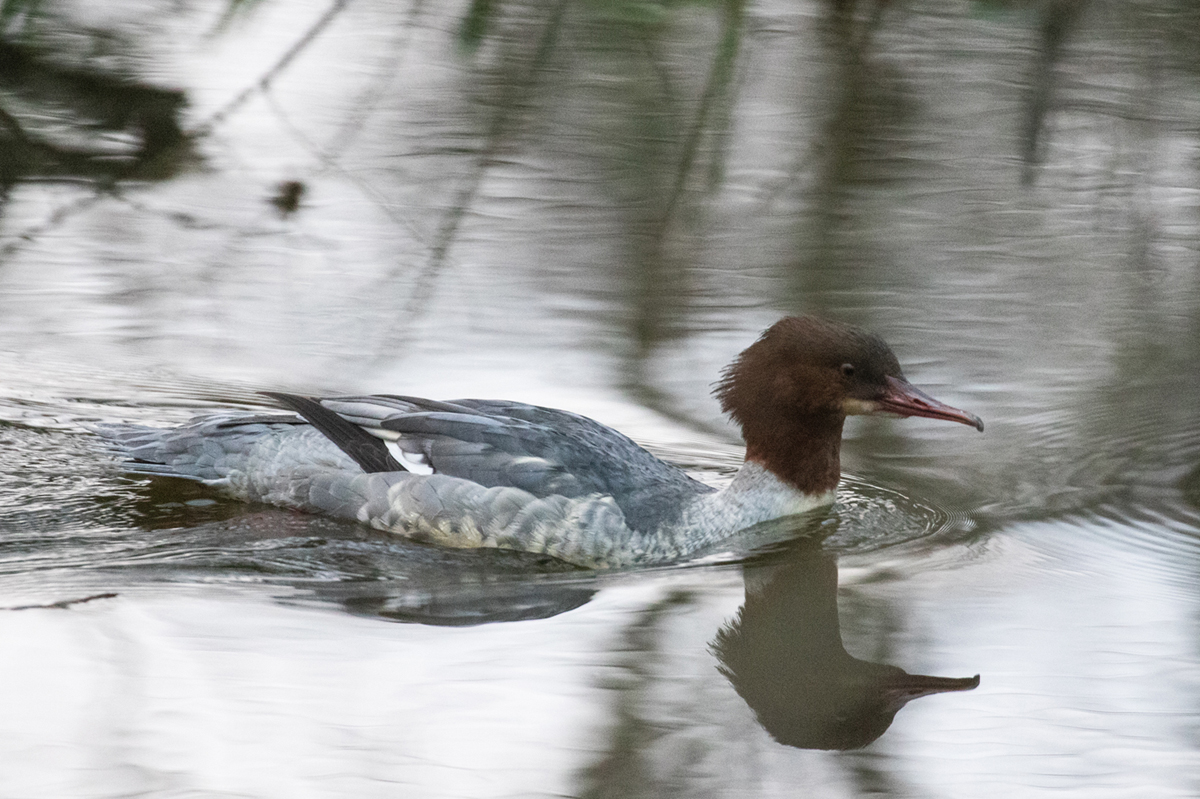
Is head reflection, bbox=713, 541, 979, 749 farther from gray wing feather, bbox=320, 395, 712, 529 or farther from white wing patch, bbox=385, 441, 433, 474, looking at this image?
white wing patch, bbox=385, 441, 433, 474

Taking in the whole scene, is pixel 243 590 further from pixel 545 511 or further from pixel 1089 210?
pixel 1089 210

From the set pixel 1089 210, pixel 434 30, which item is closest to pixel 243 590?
pixel 1089 210

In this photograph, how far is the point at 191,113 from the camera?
934 centimetres

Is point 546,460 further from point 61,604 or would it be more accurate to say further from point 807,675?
point 61,604

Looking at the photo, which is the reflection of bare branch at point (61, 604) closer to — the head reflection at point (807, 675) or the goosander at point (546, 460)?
the goosander at point (546, 460)

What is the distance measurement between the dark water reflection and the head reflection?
Answer: 5cm

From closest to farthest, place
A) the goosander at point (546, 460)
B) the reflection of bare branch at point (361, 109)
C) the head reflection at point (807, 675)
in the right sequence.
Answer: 1. the head reflection at point (807, 675)
2. the goosander at point (546, 460)
3. the reflection of bare branch at point (361, 109)

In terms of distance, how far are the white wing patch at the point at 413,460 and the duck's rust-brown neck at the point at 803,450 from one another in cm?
127

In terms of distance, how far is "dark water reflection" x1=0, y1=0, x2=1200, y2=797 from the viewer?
3895mm

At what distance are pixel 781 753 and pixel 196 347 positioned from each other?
12.6 feet

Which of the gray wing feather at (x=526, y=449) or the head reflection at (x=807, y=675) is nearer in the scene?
the head reflection at (x=807, y=675)

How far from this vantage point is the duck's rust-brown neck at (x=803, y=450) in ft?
18.5

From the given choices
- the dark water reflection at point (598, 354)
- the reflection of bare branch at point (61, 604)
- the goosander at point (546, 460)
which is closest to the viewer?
the dark water reflection at point (598, 354)

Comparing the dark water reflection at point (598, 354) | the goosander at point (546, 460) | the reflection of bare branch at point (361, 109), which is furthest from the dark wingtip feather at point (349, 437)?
the reflection of bare branch at point (361, 109)
